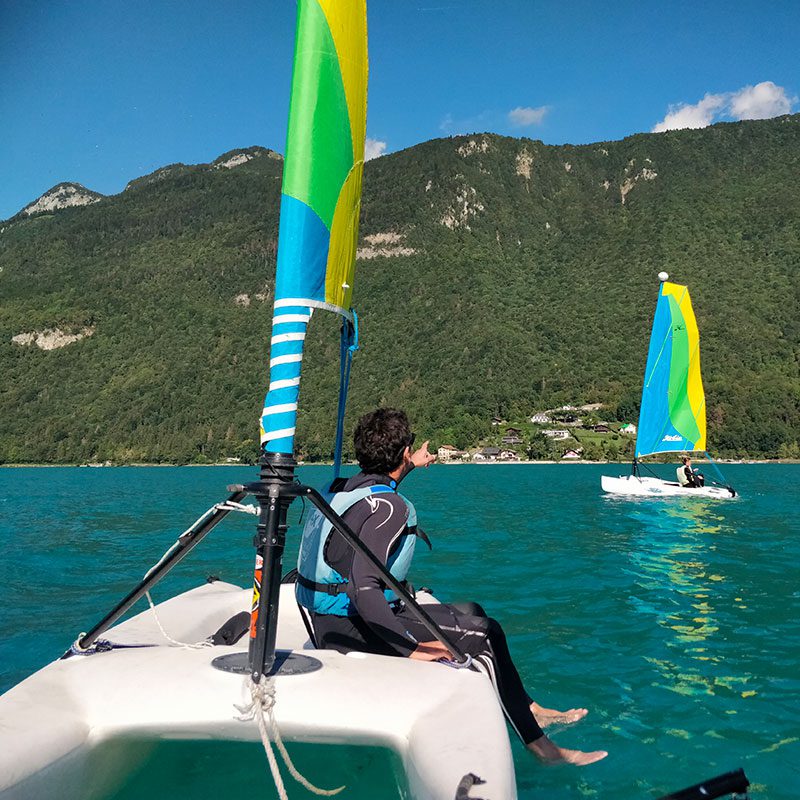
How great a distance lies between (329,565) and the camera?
3656 mm

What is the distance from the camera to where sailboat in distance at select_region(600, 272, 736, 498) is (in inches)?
1120

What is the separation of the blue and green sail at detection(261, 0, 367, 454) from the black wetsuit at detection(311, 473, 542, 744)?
27.5 inches

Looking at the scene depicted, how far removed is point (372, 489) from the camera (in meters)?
3.59

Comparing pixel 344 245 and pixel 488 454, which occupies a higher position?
pixel 344 245

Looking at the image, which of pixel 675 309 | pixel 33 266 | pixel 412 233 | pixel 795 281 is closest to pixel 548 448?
pixel 795 281

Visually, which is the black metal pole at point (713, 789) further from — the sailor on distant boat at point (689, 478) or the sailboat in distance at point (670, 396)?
the sailor on distant boat at point (689, 478)

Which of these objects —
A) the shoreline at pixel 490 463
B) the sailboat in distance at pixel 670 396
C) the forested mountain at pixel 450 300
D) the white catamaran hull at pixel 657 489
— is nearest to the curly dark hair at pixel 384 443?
the white catamaran hull at pixel 657 489

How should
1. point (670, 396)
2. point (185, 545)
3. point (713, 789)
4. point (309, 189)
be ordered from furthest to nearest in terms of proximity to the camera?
point (670, 396), point (309, 189), point (185, 545), point (713, 789)

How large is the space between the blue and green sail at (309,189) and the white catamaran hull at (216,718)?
3.08 feet

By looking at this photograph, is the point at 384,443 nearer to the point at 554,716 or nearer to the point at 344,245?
the point at 344,245

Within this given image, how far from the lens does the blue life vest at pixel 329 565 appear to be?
11.9 feet

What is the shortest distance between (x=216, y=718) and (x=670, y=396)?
2947 cm

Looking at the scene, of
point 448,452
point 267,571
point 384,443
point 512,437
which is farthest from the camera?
point 512,437

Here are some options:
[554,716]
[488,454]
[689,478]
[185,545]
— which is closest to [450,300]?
[488,454]
